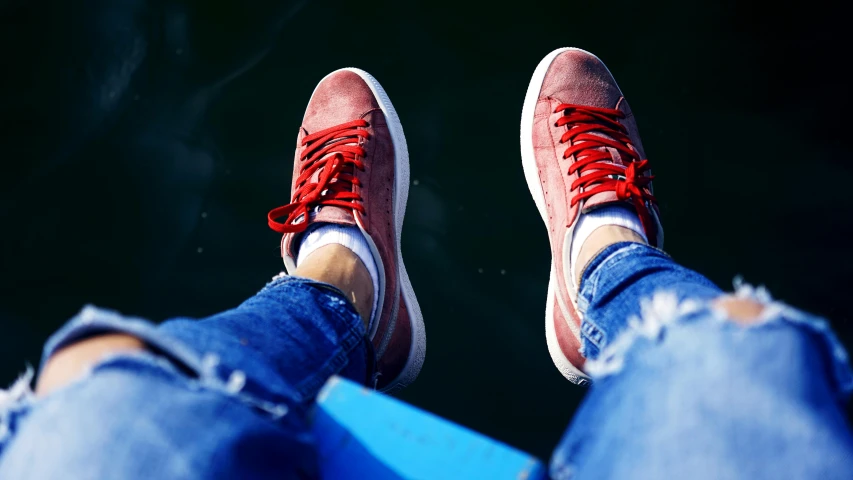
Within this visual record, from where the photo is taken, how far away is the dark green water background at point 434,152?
1418 mm

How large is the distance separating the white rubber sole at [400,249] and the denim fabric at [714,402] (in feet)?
1.98

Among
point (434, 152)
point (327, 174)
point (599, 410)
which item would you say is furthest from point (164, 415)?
point (434, 152)

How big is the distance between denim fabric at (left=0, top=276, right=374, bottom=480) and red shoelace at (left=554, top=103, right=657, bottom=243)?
804 mm

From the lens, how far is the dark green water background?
1.42m

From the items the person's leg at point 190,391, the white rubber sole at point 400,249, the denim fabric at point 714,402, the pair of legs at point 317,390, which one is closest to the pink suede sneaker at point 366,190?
the white rubber sole at point 400,249

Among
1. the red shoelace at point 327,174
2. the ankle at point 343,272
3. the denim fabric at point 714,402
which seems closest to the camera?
the denim fabric at point 714,402

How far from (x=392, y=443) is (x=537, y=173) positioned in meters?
0.90

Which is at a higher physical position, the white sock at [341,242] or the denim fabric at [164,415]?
the denim fabric at [164,415]

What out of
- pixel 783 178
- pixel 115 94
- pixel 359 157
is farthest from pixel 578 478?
pixel 115 94

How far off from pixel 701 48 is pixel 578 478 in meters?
1.19

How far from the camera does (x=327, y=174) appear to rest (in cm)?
139

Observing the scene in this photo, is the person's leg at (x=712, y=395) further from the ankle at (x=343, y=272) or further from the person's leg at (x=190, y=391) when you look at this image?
the ankle at (x=343, y=272)

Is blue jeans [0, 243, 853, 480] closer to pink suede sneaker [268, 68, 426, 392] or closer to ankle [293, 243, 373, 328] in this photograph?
ankle [293, 243, 373, 328]

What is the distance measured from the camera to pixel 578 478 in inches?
25.4
